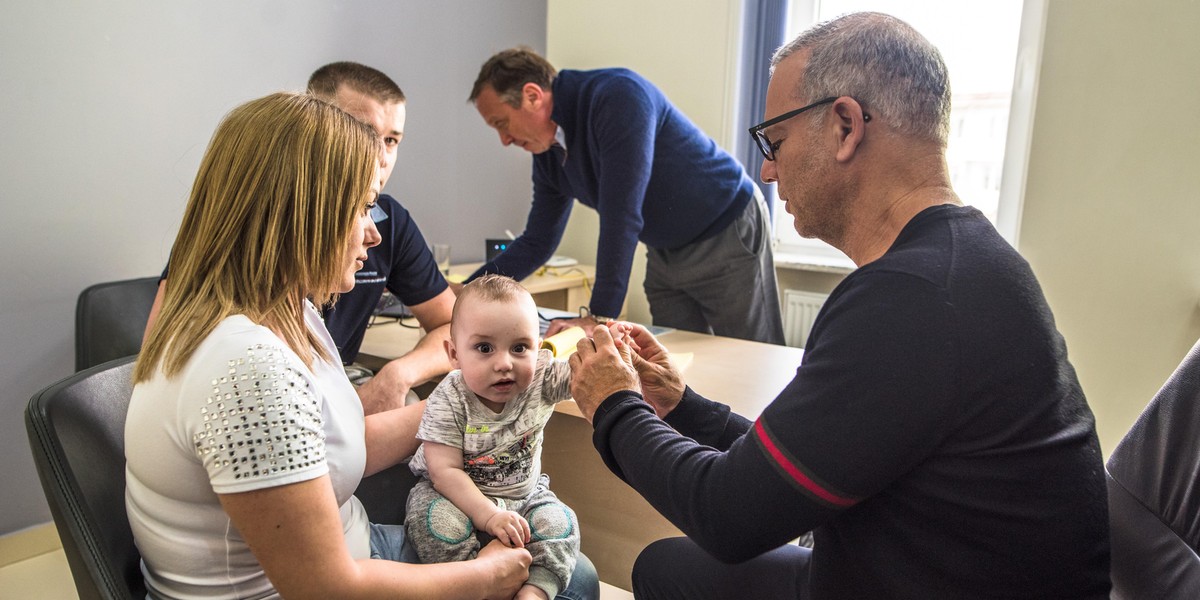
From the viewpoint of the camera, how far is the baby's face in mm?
1348

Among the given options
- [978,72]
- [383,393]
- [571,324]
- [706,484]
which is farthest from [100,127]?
[978,72]

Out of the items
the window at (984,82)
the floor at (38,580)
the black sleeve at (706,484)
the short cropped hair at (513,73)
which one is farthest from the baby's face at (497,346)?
the window at (984,82)

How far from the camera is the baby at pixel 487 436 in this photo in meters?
1.27

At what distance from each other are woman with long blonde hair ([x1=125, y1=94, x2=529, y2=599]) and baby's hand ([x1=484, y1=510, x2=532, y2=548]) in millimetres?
153

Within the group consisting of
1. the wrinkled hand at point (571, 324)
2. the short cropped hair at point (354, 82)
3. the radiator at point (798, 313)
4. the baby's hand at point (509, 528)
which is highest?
the short cropped hair at point (354, 82)

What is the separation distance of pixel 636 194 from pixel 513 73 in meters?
0.59

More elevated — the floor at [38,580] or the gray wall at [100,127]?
the gray wall at [100,127]

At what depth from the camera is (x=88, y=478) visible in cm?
92

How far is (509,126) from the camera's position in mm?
2484

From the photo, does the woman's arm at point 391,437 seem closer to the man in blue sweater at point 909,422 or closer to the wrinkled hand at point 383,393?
the wrinkled hand at point 383,393

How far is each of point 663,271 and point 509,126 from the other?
2.66 feet

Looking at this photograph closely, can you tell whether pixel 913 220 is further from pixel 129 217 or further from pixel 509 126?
pixel 129 217

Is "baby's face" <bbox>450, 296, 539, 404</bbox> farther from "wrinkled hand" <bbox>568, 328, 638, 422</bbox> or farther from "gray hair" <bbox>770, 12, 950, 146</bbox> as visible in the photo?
"gray hair" <bbox>770, 12, 950, 146</bbox>

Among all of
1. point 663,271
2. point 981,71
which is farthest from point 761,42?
point 663,271
